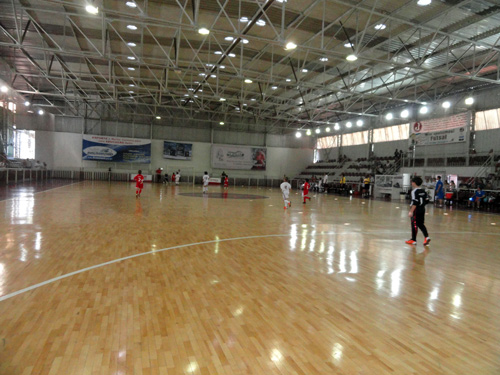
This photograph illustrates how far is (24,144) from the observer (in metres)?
33.1

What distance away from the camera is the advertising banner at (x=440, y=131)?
2516 centimetres

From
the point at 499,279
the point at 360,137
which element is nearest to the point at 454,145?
the point at 360,137

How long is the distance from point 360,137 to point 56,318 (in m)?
37.1

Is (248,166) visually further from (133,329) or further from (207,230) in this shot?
(133,329)

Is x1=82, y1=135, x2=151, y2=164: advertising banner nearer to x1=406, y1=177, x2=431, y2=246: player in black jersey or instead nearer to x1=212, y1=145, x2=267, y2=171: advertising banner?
x1=212, y1=145, x2=267, y2=171: advertising banner

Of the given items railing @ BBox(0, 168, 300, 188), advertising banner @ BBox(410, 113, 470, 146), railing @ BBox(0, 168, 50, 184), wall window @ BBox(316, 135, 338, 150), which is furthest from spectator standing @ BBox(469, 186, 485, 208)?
railing @ BBox(0, 168, 50, 184)

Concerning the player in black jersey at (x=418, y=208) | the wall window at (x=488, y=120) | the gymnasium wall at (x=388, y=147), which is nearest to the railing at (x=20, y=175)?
the player in black jersey at (x=418, y=208)

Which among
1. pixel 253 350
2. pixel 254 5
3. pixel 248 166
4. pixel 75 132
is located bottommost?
pixel 253 350

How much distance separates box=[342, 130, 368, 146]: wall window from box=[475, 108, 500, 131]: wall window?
12.5m

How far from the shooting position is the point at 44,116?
35406 millimetres

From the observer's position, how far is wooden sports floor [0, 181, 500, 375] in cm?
290

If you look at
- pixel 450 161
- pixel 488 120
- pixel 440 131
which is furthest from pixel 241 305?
pixel 440 131

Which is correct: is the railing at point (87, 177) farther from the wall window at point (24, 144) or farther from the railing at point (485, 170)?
the railing at point (485, 170)

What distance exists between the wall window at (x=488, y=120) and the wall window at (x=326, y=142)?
1788 cm
